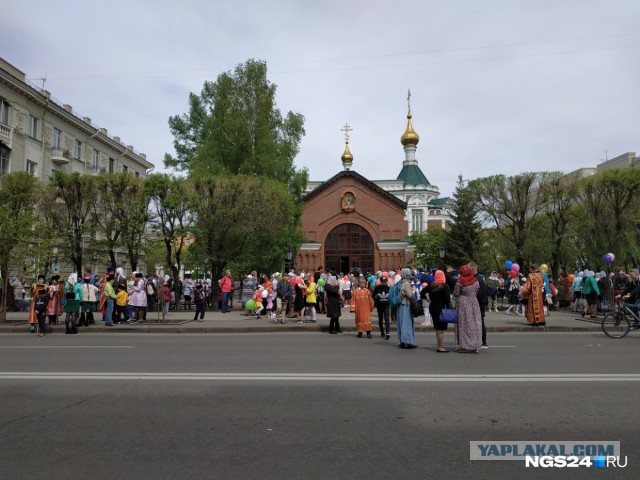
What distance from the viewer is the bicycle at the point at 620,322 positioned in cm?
1310

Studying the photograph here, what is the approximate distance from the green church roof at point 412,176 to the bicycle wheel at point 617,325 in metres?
53.3

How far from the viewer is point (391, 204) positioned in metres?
50.5

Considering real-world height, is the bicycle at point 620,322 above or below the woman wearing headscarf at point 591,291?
below

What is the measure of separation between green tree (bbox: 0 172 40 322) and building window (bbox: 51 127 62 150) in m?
19.1

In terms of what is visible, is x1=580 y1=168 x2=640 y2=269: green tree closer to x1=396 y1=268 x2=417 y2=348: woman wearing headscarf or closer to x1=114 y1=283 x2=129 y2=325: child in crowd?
x1=396 y1=268 x2=417 y2=348: woman wearing headscarf

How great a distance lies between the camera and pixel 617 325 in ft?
43.3

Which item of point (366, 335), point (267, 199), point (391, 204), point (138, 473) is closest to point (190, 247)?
point (267, 199)

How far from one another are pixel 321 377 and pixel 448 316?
3.84 metres

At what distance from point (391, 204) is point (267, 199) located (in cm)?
2771

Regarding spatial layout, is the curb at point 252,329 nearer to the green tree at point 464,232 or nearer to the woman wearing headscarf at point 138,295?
the woman wearing headscarf at point 138,295

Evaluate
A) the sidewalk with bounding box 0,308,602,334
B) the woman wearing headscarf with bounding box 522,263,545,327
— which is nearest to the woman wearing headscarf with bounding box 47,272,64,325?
the sidewalk with bounding box 0,308,602,334

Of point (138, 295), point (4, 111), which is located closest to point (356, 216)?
point (4, 111)

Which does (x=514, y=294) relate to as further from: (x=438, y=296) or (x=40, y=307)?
(x=40, y=307)

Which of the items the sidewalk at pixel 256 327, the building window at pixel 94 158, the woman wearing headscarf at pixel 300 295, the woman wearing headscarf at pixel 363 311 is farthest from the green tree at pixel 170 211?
the building window at pixel 94 158
